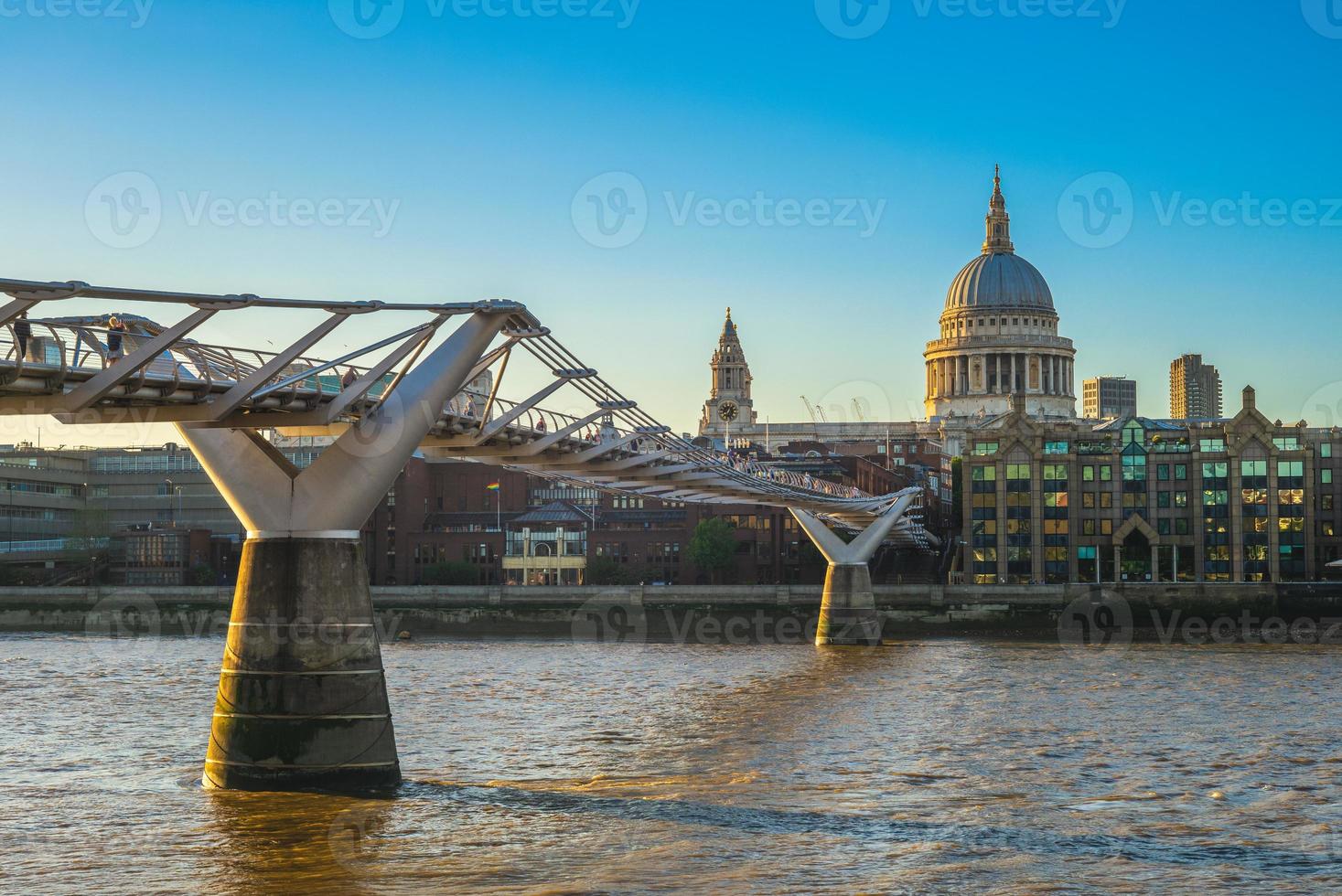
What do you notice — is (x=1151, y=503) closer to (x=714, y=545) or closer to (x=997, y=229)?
(x=714, y=545)

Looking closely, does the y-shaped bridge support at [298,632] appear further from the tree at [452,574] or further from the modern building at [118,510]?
the modern building at [118,510]

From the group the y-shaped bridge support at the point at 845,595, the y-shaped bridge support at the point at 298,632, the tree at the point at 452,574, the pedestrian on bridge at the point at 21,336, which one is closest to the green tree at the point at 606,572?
the tree at the point at 452,574

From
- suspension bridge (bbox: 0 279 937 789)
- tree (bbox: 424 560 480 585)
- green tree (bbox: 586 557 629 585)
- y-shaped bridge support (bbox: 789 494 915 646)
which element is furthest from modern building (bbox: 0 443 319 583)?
suspension bridge (bbox: 0 279 937 789)

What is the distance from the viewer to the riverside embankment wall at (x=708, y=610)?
76.9m

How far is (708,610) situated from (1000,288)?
96.9m

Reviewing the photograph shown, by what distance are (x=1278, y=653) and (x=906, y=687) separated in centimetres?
1763

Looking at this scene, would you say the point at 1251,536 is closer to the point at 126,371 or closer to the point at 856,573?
the point at 856,573

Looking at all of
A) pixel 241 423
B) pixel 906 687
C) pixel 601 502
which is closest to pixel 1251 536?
pixel 601 502

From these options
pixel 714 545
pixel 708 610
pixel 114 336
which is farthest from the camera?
pixel 714 545

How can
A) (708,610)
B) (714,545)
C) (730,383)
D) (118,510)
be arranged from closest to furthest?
(708,610) < (714,545) < (118,510) < (730,383)

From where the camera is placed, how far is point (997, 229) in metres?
186

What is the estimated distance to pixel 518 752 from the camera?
100 ft

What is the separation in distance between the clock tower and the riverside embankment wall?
315 feet

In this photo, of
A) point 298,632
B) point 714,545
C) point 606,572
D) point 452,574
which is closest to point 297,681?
point 298,632
